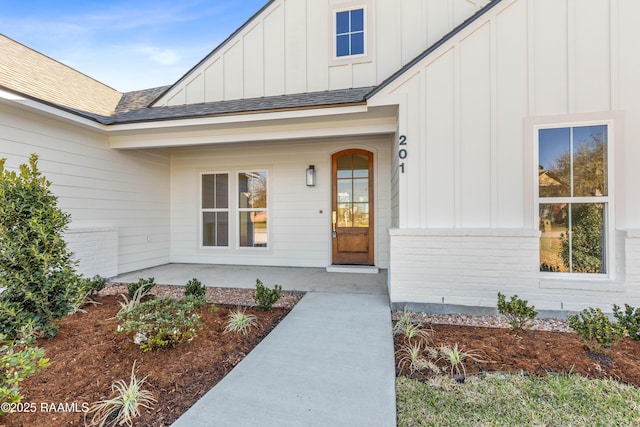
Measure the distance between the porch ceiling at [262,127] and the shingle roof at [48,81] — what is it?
100cm

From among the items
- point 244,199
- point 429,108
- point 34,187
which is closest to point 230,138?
point 244,199

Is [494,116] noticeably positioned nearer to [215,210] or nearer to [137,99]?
[215,210]

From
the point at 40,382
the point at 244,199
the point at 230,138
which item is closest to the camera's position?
the point at 40,382

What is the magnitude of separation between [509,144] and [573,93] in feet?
3.13

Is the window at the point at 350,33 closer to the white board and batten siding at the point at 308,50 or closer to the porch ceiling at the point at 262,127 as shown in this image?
the white board and batten siding at the point at 308,50

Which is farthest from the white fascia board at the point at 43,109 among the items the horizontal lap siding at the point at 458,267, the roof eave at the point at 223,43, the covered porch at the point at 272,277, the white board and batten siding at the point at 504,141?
the horizontal lap siding at the point at 458,267

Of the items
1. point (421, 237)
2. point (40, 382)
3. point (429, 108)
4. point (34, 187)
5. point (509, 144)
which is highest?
point (429, 108)

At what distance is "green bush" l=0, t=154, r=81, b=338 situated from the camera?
2967 mm

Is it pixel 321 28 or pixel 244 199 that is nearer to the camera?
pixel 321 28

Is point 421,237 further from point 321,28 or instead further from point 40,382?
point 321,28

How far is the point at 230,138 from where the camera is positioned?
5945 mm

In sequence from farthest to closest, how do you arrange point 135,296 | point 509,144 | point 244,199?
point 244,199 < point 135,296 < point 509,144

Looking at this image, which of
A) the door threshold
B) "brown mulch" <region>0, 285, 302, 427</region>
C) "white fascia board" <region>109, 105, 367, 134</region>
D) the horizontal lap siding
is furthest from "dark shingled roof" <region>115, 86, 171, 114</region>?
the horizontal lap siding

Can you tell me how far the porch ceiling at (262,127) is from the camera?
16.5 ft
